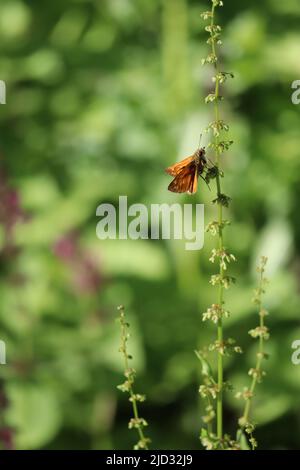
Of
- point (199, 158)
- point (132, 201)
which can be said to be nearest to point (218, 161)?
point (199, 158)

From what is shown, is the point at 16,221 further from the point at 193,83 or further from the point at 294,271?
the point at 294,271

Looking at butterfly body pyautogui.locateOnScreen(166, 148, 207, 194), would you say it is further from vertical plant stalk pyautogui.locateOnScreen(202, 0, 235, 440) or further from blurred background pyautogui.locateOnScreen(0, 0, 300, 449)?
blurred background pyautogui.locateOnScreen(0, 0, 300, 449)

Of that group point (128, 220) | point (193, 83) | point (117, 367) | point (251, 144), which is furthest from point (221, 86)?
point (117, 367)

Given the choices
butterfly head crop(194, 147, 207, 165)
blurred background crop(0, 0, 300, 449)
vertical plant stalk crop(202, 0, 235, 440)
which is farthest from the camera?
blurred background crop(0, 0, 300, 449)

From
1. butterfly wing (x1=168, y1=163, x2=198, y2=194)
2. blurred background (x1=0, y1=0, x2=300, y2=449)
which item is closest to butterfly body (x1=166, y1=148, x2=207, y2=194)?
butterfly wing (x1=168, y1=163, x2=198, y2=194)

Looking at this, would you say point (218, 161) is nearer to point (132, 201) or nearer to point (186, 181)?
point (186, 181)

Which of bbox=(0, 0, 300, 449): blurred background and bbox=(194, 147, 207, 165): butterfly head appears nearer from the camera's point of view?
bbox=(194, 147, 207, 165): butterfly head
